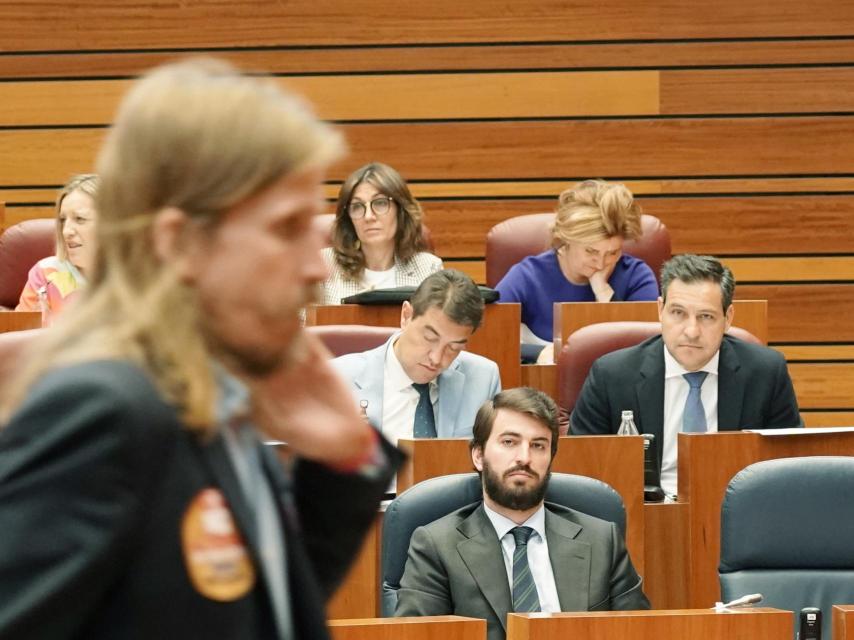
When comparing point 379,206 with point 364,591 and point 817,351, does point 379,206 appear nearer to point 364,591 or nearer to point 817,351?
point 364,591

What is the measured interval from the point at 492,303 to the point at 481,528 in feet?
3.77

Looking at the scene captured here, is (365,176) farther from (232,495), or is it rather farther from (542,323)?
(232,495)

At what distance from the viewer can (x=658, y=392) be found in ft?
11.7

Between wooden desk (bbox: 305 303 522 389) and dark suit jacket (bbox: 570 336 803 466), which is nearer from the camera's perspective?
dark suit jacket (bbox: 570 336 803 466)

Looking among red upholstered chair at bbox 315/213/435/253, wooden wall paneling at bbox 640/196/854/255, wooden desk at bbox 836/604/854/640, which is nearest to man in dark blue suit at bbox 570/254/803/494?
red upholstered chair at bbox 315/213/435/253

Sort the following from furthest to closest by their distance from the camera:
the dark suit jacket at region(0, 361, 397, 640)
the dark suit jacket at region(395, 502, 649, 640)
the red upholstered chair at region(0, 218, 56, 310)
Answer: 1. the red upholstered chair at region(0, 218, 56, 310)
2. the dark suit jacket at region(395, 502, 649, 640)
3. the dark suit jacket at region(0, 361, 397, 640)

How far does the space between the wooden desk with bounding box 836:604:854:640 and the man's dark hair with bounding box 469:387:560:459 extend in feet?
2.75

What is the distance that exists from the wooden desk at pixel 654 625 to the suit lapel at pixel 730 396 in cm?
140

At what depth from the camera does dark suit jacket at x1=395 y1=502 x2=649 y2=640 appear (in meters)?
2.74

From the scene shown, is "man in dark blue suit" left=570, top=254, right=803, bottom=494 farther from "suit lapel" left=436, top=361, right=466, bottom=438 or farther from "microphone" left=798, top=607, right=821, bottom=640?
"microphone" left=798, top=607, right=821, bottom=640

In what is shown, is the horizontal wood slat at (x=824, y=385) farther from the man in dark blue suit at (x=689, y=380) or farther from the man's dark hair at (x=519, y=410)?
the man's dark hair at (x=519, y=410)

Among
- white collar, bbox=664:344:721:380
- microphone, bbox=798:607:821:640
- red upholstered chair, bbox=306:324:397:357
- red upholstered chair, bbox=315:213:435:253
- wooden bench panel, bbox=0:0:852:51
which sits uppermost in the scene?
wooden bench panel, bbox=0:0:852:51

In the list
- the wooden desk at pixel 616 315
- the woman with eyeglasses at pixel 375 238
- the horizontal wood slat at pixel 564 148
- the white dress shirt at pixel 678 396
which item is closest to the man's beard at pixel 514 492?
the white dress shirt at pixel 678 396

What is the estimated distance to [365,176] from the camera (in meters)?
4.30
